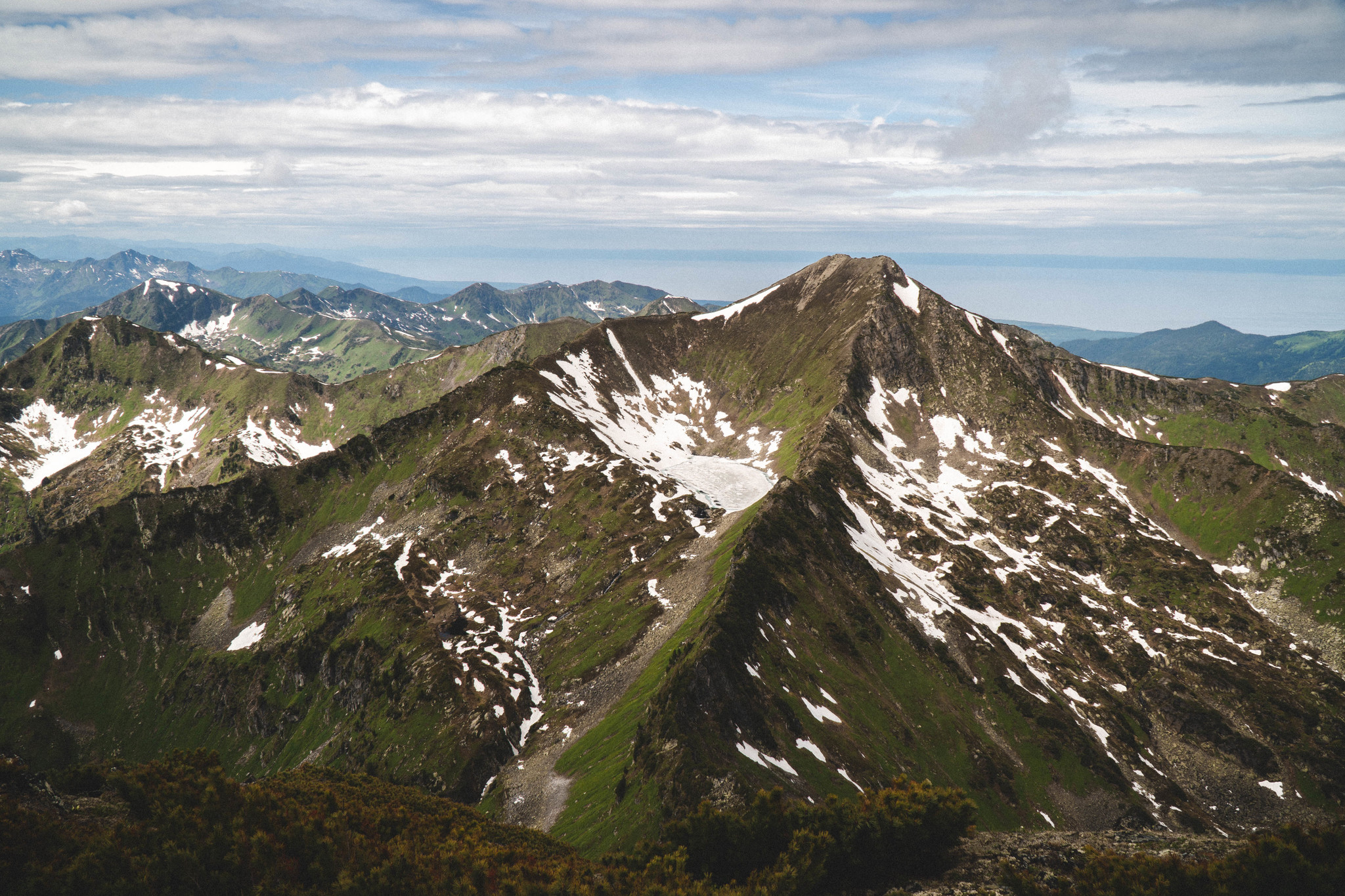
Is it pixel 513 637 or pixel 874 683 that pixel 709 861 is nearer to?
pixel 874 683

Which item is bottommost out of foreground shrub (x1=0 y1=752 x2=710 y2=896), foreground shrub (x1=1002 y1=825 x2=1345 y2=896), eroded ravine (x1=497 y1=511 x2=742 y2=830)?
eroded ravine (x1=497 y1=511 x2=742 y2=830)

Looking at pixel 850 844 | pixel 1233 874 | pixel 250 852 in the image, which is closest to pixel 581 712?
pixel 850 844

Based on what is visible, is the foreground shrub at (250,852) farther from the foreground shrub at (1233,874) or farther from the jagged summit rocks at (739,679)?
the jagged summit rocks at (739,679)

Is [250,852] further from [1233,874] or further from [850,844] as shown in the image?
[1233,874]

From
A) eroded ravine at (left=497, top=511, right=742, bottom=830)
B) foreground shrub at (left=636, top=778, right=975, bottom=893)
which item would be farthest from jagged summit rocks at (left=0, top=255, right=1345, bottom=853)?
foreground shrub at (left=636, top=778, right=975, bottom=893)

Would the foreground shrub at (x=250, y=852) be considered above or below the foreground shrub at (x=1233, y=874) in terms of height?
below

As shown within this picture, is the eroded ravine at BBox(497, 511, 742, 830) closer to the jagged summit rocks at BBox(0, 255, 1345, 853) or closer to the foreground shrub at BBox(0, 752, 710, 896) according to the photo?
the jagged summit rocks at BBox(0, 255, 1345, 853)

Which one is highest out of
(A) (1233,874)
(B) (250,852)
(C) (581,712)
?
(A) (1233,874)

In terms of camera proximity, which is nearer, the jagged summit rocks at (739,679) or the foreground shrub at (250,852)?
the foreground shrub at (250,852)

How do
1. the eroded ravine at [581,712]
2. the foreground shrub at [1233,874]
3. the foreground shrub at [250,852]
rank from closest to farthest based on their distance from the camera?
the foreground shrub at [1233,874] < the foreground shrub at [250,852] < the eroded ravine at [581,712]

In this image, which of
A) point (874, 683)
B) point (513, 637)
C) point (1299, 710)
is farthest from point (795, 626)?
point (1299, 710)

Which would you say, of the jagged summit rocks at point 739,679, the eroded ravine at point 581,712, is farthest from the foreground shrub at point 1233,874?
the eroded ravine at point 581,712
